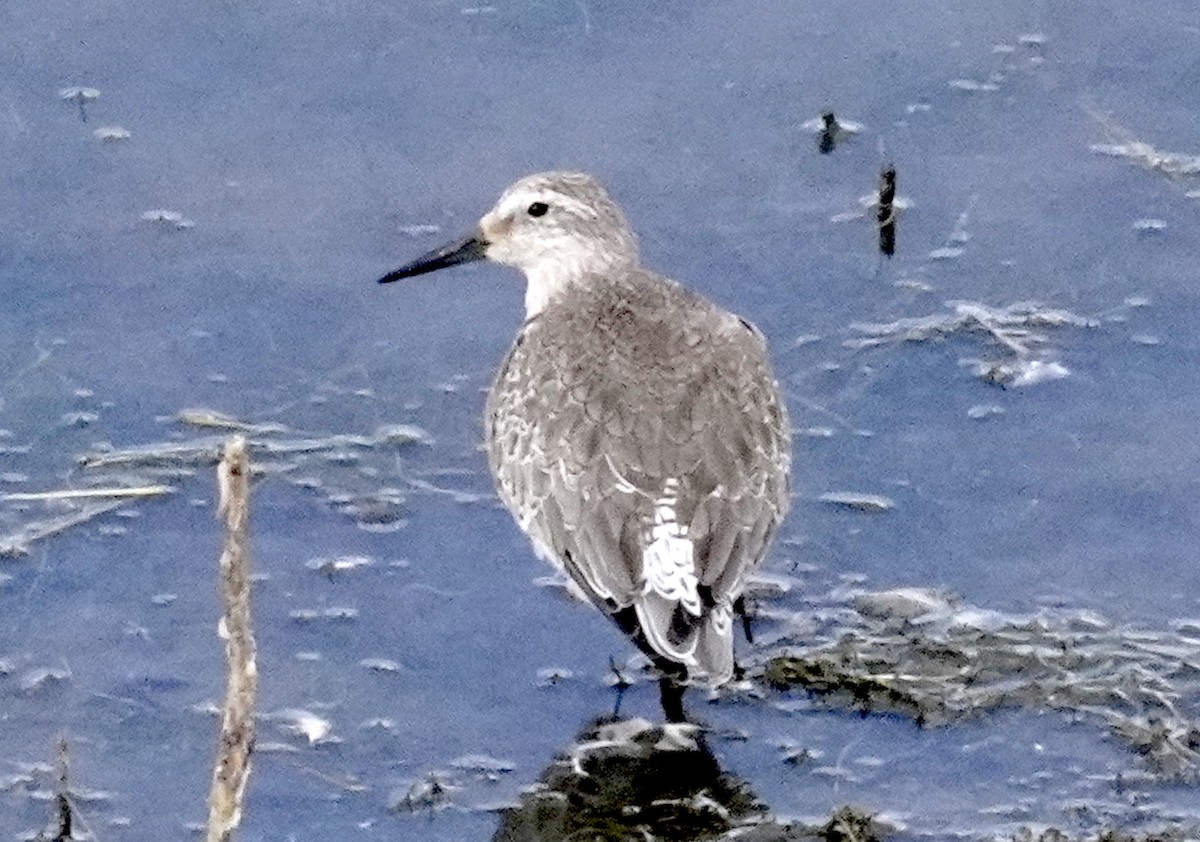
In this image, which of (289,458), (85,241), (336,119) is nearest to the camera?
(289,458)

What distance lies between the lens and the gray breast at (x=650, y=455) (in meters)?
5.70

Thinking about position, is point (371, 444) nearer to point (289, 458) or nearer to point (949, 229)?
point (289, 458)

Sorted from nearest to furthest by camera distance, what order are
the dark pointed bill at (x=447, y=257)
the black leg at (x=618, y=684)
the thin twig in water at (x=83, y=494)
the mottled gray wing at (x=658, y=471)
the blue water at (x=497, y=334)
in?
1. the mottled gray wing at (x=658, y=471)
2. the blue water at (x=497, y=334)
3. the black leg at (x=618, y=684)
4. the thin twig in water at (x=83, y=494)
5. the dark pointed bill at (x=447, y=257)

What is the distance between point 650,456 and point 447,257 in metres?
1.44

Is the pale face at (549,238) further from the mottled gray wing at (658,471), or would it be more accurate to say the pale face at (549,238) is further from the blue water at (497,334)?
the mottled gray wing at (658,471)

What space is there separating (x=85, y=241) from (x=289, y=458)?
1.13 metres

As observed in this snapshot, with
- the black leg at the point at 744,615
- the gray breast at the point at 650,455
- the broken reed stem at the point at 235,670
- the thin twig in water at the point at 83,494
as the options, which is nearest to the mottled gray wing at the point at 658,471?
the gray breast at the point at 650,455

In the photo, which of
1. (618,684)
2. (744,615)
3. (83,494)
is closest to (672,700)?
(618,684)

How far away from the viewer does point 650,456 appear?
5.91m

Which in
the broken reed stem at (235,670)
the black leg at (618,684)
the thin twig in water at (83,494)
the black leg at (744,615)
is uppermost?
the broken reed stem at (235,670)

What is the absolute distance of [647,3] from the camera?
8.53m

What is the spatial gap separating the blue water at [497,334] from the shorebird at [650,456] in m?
0.38

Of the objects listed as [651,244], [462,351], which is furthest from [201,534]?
[651,244]

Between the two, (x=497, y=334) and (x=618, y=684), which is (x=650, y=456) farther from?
(x=497, y=334)
